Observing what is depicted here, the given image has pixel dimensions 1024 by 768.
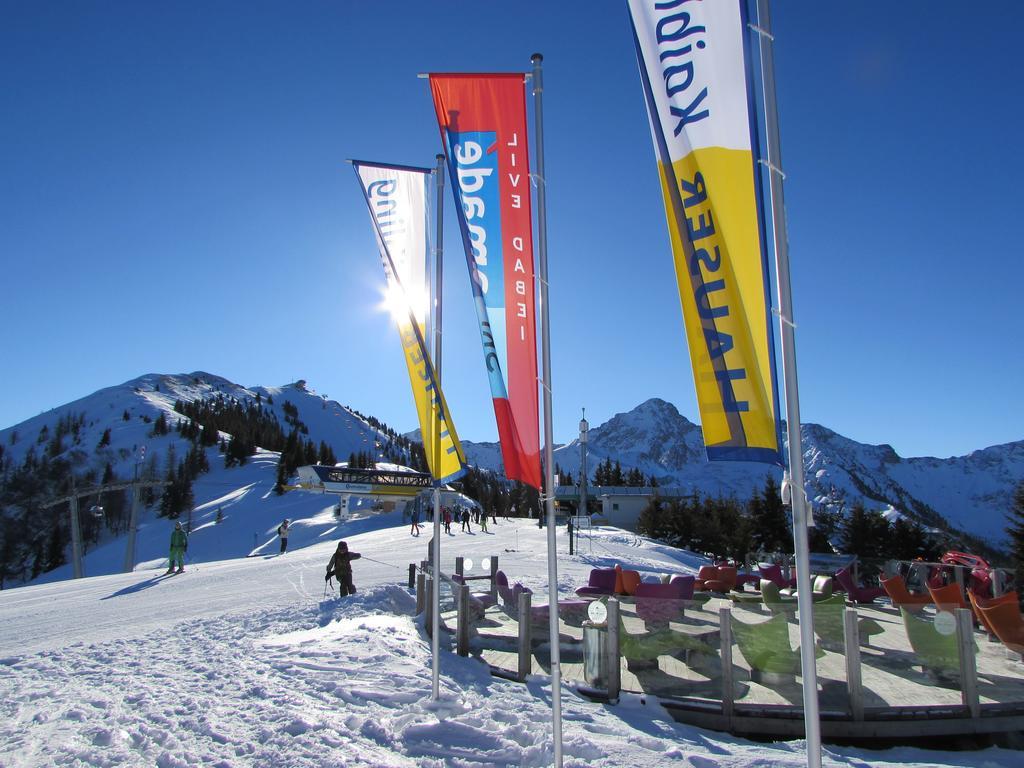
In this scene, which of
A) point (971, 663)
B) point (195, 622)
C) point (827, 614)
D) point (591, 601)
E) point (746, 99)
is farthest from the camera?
point (195, 622)

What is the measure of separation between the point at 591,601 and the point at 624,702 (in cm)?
132

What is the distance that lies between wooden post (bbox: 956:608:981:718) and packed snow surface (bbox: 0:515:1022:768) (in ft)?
1.49

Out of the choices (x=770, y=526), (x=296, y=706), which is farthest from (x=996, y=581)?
(x=770, y=526)

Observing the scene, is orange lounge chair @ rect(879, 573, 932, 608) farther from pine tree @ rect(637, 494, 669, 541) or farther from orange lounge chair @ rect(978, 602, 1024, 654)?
pine tree @ rect(637, 494, 669, 541)

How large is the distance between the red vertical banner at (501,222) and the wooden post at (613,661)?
8.54ft

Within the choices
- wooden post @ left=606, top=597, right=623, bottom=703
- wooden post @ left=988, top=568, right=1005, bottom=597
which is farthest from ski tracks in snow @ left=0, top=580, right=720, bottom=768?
wooden post @ left=988, top=568, right=1005, bottom=597

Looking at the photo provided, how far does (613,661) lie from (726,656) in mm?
1294

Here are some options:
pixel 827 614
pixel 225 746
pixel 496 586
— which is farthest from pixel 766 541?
pixel 225 746

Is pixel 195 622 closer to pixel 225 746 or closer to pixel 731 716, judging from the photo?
pixel 225 746

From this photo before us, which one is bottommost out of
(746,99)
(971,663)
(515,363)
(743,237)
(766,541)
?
(766,541)

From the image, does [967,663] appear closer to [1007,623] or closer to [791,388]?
[1007,623]

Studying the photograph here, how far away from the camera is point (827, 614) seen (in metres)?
7.41

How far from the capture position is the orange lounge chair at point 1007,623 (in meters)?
8.03

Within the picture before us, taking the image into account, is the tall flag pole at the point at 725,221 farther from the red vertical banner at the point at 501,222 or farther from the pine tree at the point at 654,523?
the pine tree at the point at 654,523
